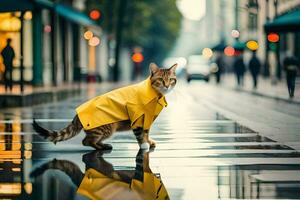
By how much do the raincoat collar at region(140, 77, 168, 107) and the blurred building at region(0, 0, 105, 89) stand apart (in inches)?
590

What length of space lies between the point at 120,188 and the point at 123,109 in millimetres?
3914

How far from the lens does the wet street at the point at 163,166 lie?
9633 millimetres

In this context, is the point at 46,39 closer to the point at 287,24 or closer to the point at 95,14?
the point at 95,14

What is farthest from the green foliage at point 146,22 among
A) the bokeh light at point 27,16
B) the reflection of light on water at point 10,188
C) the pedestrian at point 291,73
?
the reflection of light on water at point 10,188

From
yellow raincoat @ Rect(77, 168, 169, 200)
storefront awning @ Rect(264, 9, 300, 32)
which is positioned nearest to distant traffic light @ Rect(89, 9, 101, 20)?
storefront awning @ Rect(264, 9, 300, 32)

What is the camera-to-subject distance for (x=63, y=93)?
120ft

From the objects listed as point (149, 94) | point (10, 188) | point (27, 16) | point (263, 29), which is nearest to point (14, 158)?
point (149, 94)

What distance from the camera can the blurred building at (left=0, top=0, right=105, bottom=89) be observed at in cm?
3251

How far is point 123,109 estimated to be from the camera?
13734 mm

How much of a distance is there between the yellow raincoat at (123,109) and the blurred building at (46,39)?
1508cm

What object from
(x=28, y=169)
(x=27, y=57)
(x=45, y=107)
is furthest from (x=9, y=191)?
(x=27, y=57)

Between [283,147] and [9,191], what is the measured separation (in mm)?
6213

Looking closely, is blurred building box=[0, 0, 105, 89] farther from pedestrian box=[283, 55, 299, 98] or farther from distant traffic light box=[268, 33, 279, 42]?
distant traffic light box=[268, 33, 279, 42]

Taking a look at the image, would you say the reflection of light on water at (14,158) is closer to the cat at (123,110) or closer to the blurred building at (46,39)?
Answer: the cat at (123,110)
